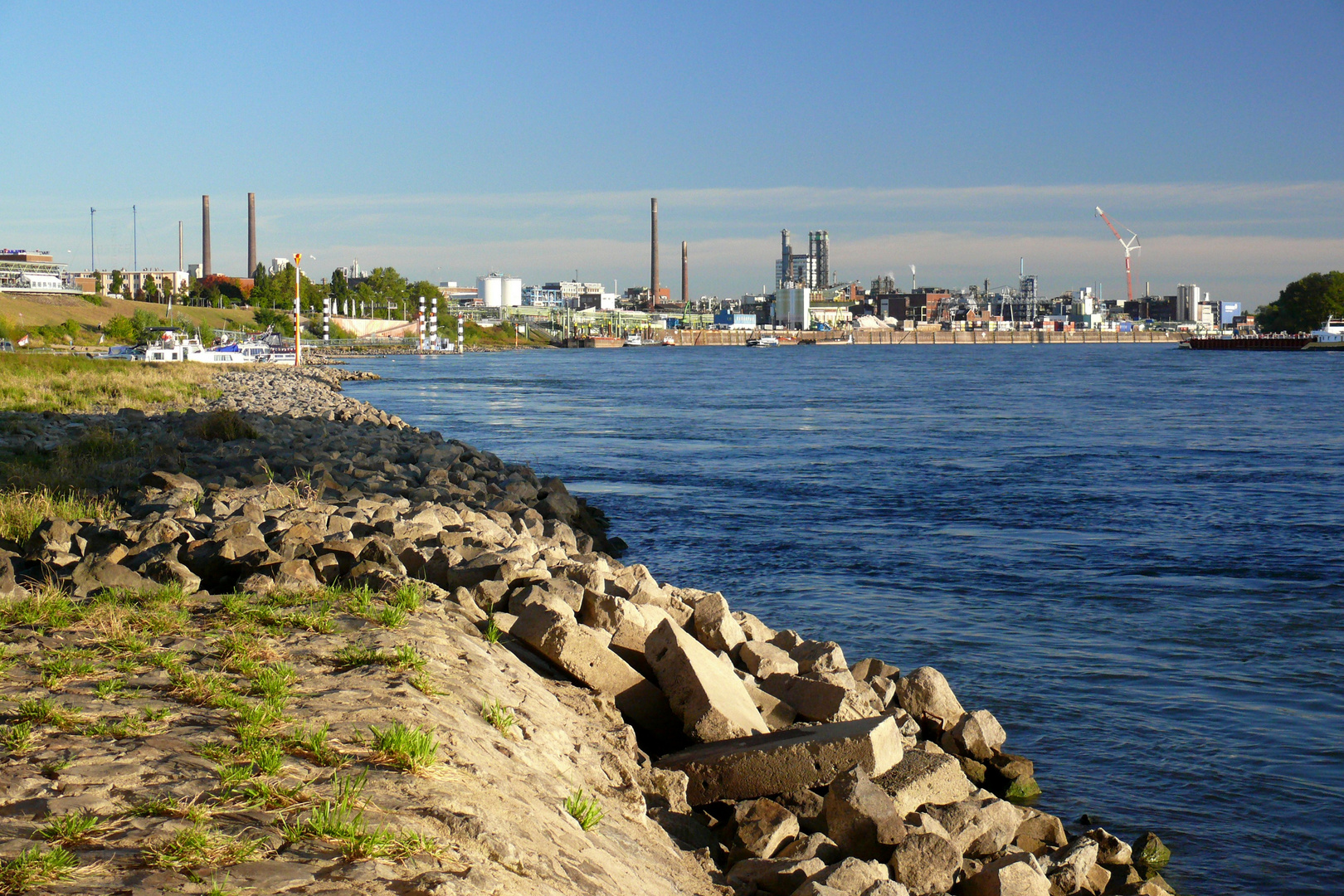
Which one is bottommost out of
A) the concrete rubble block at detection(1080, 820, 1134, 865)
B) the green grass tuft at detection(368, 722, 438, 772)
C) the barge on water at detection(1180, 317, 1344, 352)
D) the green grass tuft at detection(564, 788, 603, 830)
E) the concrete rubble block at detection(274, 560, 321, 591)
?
the concrete rubble block at detection(1080, 820, 1134, 865)

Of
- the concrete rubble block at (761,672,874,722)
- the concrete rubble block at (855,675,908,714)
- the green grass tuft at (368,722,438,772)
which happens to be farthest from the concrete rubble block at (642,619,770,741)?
the green grass tuft at (368,722,438,772)

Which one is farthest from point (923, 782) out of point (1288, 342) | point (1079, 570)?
point (1288, 342)

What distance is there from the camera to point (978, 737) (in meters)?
8.51

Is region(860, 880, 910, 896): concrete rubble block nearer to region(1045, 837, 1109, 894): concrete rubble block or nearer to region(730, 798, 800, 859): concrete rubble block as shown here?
region(730, 798, 800, 859): concrete rubble block

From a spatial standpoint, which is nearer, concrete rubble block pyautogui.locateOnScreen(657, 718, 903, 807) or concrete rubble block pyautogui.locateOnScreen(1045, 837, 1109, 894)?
concrete rubble block pyautogui.locateOnScreen(1045, 837, 1109, 894)

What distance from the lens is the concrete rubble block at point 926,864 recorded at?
6023 mm

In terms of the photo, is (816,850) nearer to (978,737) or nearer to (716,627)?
(978,737)

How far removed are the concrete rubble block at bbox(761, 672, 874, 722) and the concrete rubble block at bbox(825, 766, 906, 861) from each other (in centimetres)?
150

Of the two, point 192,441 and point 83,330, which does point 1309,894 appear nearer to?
point 192,441

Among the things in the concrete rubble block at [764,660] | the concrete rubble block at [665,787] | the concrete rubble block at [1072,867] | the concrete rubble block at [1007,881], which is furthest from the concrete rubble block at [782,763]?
the concrete rubble block at [764,660]

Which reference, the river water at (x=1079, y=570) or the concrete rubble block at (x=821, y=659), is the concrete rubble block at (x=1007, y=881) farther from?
the concrete rubble block at (x=821, y=659)

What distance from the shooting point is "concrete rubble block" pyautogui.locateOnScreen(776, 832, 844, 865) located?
6141 mm

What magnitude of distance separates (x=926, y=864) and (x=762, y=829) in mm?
922

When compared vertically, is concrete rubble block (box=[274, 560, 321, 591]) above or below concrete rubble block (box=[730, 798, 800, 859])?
above
